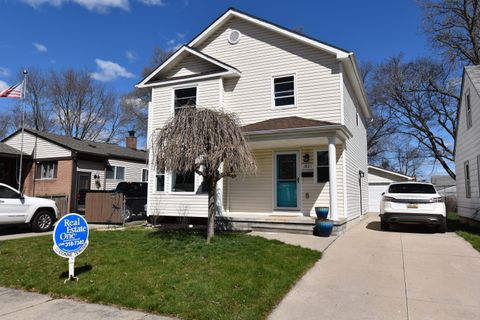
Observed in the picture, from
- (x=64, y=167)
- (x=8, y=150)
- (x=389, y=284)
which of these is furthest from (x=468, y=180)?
(x=8, y=150)

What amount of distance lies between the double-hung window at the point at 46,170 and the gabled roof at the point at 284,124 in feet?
43.2

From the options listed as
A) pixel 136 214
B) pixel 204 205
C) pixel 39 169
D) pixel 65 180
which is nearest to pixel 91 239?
pixel 204 205

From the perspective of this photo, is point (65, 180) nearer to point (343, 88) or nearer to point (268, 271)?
point (343, 88)

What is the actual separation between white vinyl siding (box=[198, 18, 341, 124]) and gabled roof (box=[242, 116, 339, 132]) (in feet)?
1.69

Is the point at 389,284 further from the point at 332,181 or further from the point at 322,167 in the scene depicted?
the point at 322,167

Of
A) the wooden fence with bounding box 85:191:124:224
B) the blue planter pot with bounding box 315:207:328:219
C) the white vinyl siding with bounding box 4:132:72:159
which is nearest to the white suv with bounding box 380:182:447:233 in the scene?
the blue planter pot with bounding box 315:207:328:219

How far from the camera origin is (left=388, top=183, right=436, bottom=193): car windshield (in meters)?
10.9

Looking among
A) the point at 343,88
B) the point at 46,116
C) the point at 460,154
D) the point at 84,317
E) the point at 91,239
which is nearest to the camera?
the point at 84,317

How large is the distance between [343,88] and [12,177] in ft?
64.0

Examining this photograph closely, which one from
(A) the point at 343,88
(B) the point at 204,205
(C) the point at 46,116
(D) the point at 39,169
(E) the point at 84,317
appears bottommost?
(E) the point at 84,317

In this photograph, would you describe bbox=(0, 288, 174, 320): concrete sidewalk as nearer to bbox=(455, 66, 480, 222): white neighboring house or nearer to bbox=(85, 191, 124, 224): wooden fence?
bbox=(85, 191, 124, 224): wooden fence

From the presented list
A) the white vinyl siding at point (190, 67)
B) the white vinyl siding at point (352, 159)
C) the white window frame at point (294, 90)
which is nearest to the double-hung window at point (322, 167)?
the white vinyl siding at point (352, 159)

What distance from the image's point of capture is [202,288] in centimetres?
496

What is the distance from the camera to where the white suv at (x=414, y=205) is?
1010 centimetres
